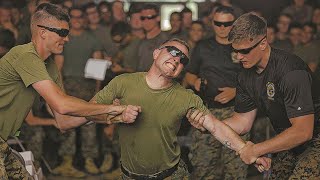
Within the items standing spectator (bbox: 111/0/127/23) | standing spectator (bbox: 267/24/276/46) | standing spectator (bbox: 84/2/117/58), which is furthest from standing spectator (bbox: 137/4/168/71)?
standing spectator (bbox: 267/24/276/46)

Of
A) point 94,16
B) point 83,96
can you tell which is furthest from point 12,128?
point 94,16

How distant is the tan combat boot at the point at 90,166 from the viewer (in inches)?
354

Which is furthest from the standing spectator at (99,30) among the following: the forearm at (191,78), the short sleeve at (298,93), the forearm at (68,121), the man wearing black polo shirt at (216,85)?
the short sleeve at (298,93)

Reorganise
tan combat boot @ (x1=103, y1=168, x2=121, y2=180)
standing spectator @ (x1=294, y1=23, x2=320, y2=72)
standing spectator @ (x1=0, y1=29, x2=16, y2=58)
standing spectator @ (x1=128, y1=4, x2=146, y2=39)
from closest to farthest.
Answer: standing spectator @ (x1=0, y1=29, x2=16, y2=58), tan combat boot @ (x1=103, y1=168, x2=121, y2=180), standing spectator @ (x1=128, y1=4, x2=146, y2=39), standing spectator @ (x1=294, y1=23, x2=320, y2=72)

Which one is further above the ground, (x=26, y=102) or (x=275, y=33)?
(x=26, y=102)

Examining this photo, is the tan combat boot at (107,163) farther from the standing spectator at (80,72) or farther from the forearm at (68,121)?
the forearm at (68,121)

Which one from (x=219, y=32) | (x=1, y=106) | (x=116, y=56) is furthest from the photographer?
(x=116, y=56)

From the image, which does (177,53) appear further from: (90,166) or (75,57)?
(90,166)

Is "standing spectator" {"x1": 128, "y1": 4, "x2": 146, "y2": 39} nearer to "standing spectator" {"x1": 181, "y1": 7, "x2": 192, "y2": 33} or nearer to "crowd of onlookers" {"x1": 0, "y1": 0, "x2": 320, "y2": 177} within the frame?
"crowd of onlookers" {"x1": 0, "y1": 0, "x2": 320, "y2": 177}

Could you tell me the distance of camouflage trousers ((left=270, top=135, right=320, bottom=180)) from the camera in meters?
5.43

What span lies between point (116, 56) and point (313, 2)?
13.3 ft

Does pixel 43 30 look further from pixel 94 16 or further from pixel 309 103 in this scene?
pixel 94 16

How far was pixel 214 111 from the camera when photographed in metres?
7.72

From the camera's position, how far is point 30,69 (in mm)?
5105
